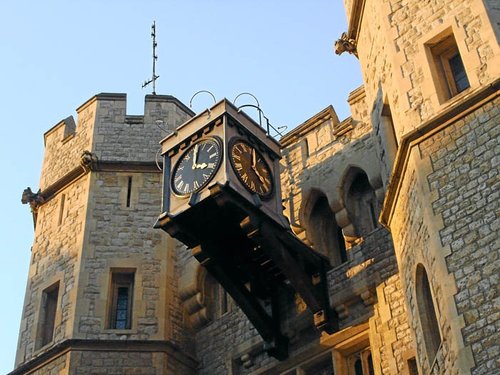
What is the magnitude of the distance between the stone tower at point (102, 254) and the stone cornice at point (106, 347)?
1cm

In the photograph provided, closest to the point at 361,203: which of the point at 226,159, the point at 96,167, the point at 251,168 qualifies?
the point at 251,168

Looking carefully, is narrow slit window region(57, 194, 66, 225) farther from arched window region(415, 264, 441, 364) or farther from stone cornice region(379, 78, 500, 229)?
arched window region(415, 264, 441, 364)

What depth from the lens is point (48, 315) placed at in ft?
41.7

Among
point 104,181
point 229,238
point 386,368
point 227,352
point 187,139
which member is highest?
point 104,181

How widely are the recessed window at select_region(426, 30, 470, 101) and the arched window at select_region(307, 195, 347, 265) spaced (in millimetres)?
3049

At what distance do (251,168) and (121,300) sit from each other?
10.1ft

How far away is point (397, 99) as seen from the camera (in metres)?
9.42

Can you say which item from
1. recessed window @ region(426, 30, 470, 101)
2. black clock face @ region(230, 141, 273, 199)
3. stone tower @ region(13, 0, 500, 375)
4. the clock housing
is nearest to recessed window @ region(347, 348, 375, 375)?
stone tower @ region(13, 0, 500, 375)

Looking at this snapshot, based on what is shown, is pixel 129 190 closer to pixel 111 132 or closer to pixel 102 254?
pixel 111 132

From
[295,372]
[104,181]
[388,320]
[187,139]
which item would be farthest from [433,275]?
[104,181]

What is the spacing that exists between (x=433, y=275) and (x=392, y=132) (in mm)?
2476

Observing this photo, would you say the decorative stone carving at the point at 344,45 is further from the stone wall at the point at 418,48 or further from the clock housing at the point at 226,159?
the clock housing at the point at 226,159

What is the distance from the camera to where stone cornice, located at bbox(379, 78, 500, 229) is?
832cm

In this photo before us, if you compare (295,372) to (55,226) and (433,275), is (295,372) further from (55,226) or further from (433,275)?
(55,226)
